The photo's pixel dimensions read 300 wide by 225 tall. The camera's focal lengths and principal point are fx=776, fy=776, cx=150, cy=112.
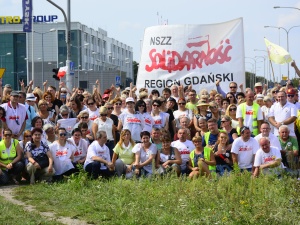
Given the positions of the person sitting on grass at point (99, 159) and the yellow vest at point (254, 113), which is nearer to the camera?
the person sitting on grass at point (99, 159)

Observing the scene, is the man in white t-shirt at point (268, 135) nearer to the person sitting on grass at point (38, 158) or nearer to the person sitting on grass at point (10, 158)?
the person sitting on grass at point (38, 158)

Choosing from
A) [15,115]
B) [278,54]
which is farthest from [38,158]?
[278,54]

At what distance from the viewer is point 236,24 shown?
19453mm

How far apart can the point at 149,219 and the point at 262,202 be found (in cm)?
149

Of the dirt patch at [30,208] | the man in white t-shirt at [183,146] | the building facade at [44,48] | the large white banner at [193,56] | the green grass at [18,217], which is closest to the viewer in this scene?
the green grass at [18,217]

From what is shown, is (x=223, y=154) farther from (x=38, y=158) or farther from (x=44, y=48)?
(x=44, y=48)

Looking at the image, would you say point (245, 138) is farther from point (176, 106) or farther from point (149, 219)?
point (149, 219)

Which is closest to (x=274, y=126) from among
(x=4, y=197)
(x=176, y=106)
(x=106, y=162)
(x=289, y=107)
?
(x=289, y=107)

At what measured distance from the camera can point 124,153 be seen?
15320 millimetres

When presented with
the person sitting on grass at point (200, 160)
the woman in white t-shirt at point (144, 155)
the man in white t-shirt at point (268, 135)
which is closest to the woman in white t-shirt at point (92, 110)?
the woman in white t-shirt at point (144, 155)

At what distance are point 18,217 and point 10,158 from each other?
4.62m

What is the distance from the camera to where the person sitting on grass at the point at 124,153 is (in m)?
15.1

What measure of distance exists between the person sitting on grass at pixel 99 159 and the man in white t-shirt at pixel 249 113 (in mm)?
2805

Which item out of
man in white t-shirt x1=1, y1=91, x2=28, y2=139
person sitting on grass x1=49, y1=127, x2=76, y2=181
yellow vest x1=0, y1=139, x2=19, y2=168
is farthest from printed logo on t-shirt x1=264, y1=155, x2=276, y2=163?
man in white t-shirt x1=1, y1=91, x2=28, y2=139
